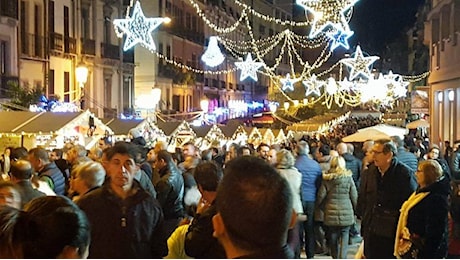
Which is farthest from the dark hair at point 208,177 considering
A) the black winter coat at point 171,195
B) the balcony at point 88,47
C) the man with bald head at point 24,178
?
the balcony at point 88,47

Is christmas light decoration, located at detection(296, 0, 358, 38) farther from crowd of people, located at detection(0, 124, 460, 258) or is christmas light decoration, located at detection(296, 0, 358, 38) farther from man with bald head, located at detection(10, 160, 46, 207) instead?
man with bald head, located at detection(10, 160, 46, 207)

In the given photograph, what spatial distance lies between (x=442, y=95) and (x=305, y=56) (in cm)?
6746

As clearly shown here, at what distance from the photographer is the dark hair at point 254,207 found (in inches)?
116

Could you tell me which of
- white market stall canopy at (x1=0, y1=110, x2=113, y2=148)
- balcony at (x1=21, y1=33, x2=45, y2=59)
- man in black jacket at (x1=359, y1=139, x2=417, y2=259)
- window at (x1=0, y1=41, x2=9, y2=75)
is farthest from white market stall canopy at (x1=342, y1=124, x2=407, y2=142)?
balcony at (x1=21, y1=33, x2=45, y2=59)

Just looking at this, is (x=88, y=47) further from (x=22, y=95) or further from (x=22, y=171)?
(x=22, y=171)

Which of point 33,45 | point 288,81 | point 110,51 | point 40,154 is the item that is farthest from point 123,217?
point 288,81

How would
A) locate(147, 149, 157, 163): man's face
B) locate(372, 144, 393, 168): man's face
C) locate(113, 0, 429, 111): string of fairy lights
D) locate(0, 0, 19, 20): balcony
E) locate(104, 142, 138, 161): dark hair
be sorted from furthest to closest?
locate(0, 0, 19, 20): balcony, locate(113, 0, 429, 111): string of fairy lights, locate(147, 149, 157, 163): man's face, locate(372, 144, 393, 168): man's face, locate(104, 142, 138, 161): dark hair

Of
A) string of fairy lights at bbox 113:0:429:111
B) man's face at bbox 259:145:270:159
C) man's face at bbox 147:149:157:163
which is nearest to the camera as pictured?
man's face at bbox 147:149:157:163

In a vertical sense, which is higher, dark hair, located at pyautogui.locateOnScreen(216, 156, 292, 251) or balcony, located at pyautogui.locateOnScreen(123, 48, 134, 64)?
balcony, located at pyautogui.locateOnScreen(123, 48, 134, 64)

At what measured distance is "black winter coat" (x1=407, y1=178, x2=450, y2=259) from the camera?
6.73 metres

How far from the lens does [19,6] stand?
27.2 meters

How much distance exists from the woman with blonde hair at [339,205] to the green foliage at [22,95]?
1536 centimetres

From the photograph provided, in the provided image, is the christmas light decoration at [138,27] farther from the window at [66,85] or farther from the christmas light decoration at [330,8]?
the window at [66,85]

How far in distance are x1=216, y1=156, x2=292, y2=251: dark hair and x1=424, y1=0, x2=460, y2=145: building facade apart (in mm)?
24418
